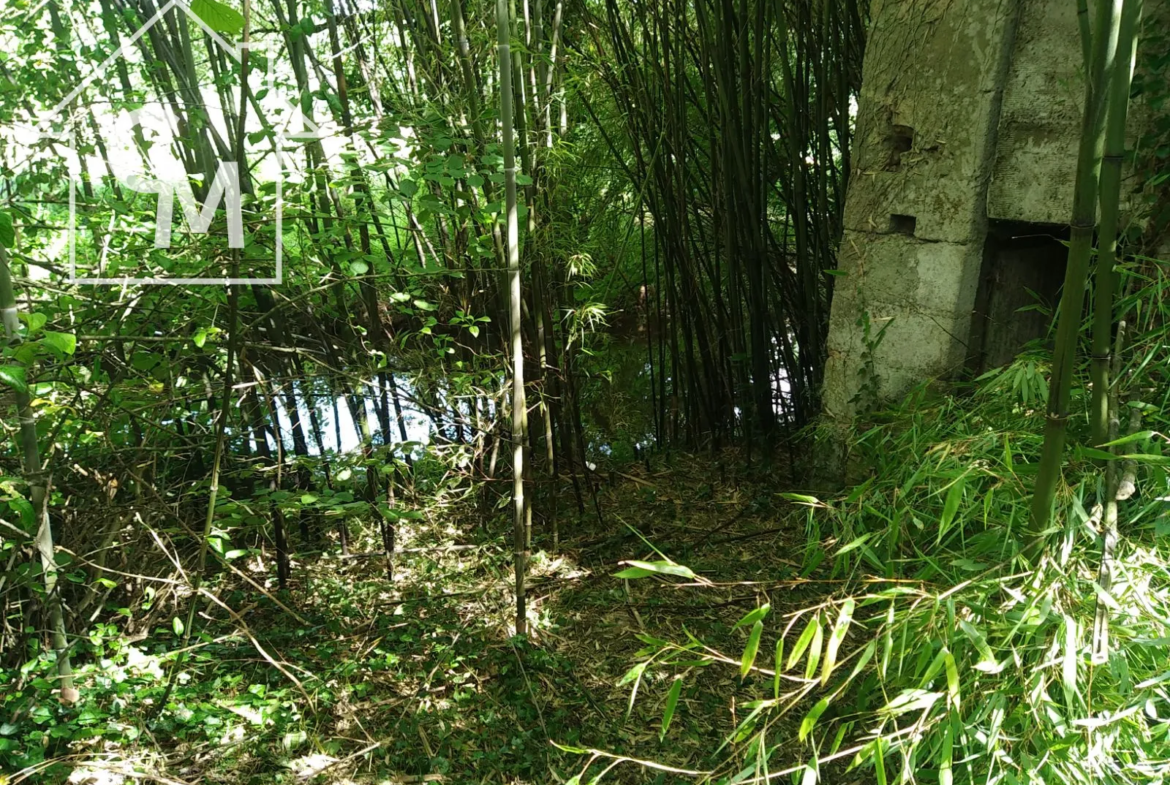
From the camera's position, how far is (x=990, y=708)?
4.02 ft

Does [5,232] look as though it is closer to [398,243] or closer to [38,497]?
[38,497]

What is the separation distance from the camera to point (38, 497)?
1.64 metres

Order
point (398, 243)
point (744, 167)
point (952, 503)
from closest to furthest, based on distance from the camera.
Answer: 1. point (952, 503)
2. point (744, 167)
3. point (398, 243)

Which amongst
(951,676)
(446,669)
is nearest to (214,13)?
(951,676)

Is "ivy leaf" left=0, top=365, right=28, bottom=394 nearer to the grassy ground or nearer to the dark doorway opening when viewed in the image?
the grassy ground

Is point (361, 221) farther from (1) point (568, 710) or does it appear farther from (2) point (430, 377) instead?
(1) point (568, 710)

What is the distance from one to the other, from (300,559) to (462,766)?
1054 mm

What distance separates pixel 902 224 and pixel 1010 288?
34 cm

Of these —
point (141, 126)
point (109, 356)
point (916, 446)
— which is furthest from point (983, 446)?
point (141, 126)

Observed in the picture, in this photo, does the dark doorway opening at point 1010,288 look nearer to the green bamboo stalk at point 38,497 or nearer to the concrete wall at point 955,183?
the concrete wall at point 955,183

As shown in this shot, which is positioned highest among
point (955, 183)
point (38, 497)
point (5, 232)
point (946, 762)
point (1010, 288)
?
point (955, 183)

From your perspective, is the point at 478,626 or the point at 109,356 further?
the point at 478,626

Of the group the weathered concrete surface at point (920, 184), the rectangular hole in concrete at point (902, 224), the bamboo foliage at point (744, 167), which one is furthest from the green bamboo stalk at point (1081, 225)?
the bamboo foliage at point (744, 167)

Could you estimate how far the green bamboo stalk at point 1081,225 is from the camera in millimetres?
1075
